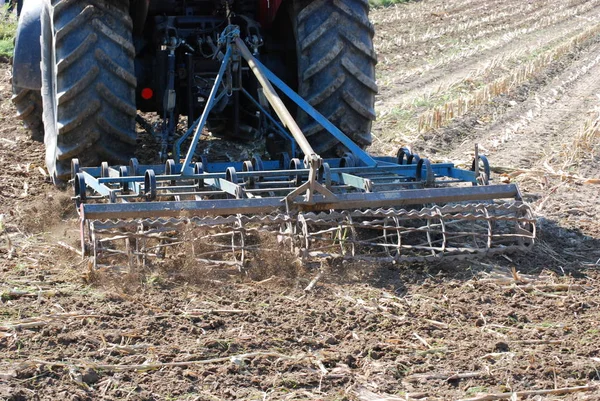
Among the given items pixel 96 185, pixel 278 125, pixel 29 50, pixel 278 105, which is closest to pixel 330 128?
pixel 278 105

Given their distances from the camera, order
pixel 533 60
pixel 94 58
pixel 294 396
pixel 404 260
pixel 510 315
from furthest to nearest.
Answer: pixel 533 60, pixel 94 58, pixel 404 260, pixel 510 315, pixel 294 396

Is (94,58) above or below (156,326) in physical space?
above

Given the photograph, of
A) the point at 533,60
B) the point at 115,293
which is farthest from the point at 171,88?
the point at 533,60

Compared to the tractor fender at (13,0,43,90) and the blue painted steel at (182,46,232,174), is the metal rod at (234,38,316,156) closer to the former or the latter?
the blue painted steel at (182,46,232,174)

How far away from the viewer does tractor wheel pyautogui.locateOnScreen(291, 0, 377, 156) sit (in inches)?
249

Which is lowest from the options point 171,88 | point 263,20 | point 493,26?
point 171,88

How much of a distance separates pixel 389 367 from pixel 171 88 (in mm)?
3183

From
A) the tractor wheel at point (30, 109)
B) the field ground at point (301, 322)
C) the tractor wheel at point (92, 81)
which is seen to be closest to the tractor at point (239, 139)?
the tractor wheel at point (92, 81)

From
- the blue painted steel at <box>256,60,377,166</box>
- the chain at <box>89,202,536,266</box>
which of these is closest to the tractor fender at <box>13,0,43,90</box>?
the blue painted steel at <box>256,60,377,166</box>

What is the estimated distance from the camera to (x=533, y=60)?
511 inches

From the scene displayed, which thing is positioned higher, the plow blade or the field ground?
the plow blade

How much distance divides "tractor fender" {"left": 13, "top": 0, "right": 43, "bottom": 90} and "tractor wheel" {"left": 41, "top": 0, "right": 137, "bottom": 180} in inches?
40.1

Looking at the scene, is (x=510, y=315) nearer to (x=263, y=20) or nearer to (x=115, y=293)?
(x=115, y=293)

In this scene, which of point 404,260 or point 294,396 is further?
point 404,260
